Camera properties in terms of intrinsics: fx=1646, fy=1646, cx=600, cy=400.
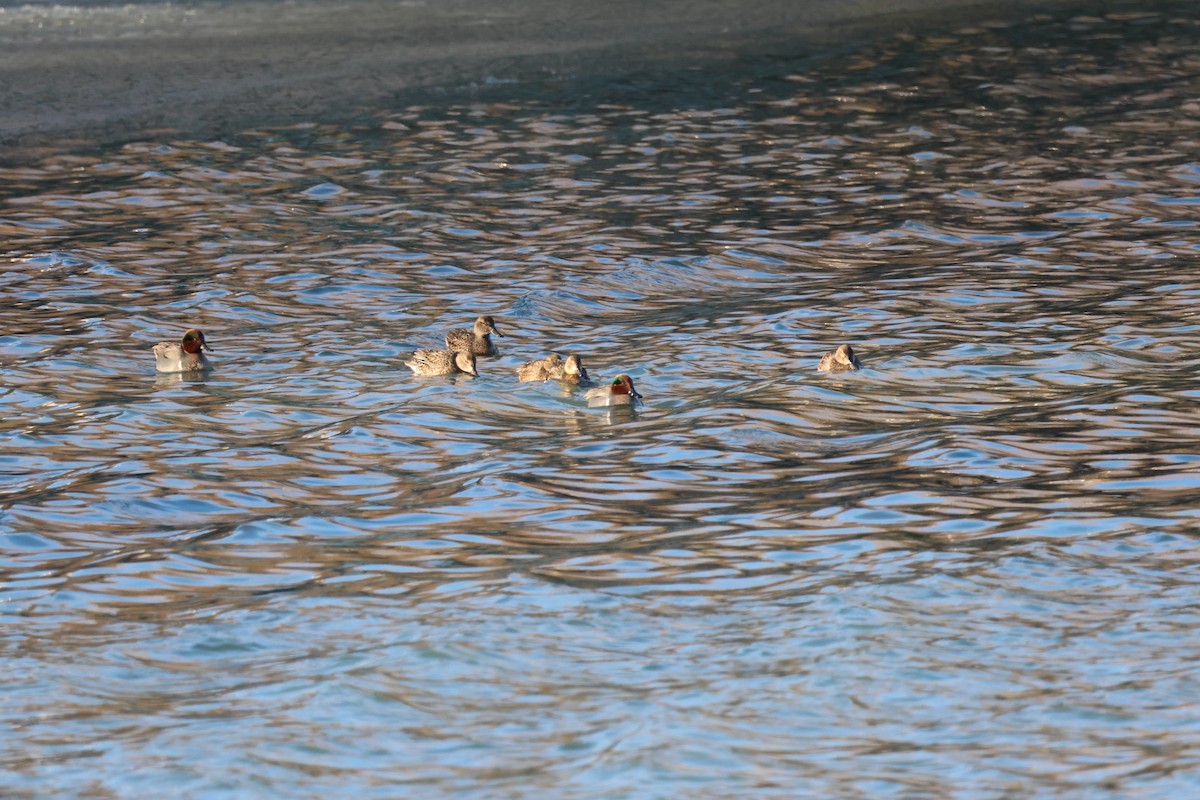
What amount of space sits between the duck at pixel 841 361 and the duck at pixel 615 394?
1433 millimetres

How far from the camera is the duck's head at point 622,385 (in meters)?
11.2

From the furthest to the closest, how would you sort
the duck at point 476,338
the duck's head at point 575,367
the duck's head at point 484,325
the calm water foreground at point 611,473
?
the duck's head at point 484,325 → the duck at point 476,338 → the duck's head at point 575,367 → the calm water foreground at point 611,473

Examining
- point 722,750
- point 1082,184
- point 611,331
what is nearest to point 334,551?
point 722,750

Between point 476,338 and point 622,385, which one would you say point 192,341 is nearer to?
point 476,338

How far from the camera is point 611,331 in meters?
13.7

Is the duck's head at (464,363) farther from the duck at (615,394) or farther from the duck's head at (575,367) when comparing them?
the duck at (615,394)

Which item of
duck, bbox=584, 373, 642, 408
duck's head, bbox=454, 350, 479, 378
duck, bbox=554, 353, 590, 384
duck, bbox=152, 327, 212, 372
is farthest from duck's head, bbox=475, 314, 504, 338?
duck, bbox=152, 327, 212, 372

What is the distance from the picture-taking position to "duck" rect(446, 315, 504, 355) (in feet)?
41.4

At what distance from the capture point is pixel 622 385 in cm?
1124

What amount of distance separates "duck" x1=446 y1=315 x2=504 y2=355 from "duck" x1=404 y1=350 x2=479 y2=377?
0.33 meters

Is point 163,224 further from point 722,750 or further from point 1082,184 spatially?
point 722,750

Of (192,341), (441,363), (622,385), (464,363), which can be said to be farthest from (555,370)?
(192,341)

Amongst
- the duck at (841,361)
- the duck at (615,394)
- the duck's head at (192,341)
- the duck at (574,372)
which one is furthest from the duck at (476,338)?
the duck at (841,361)

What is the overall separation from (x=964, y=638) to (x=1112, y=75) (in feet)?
55.3
